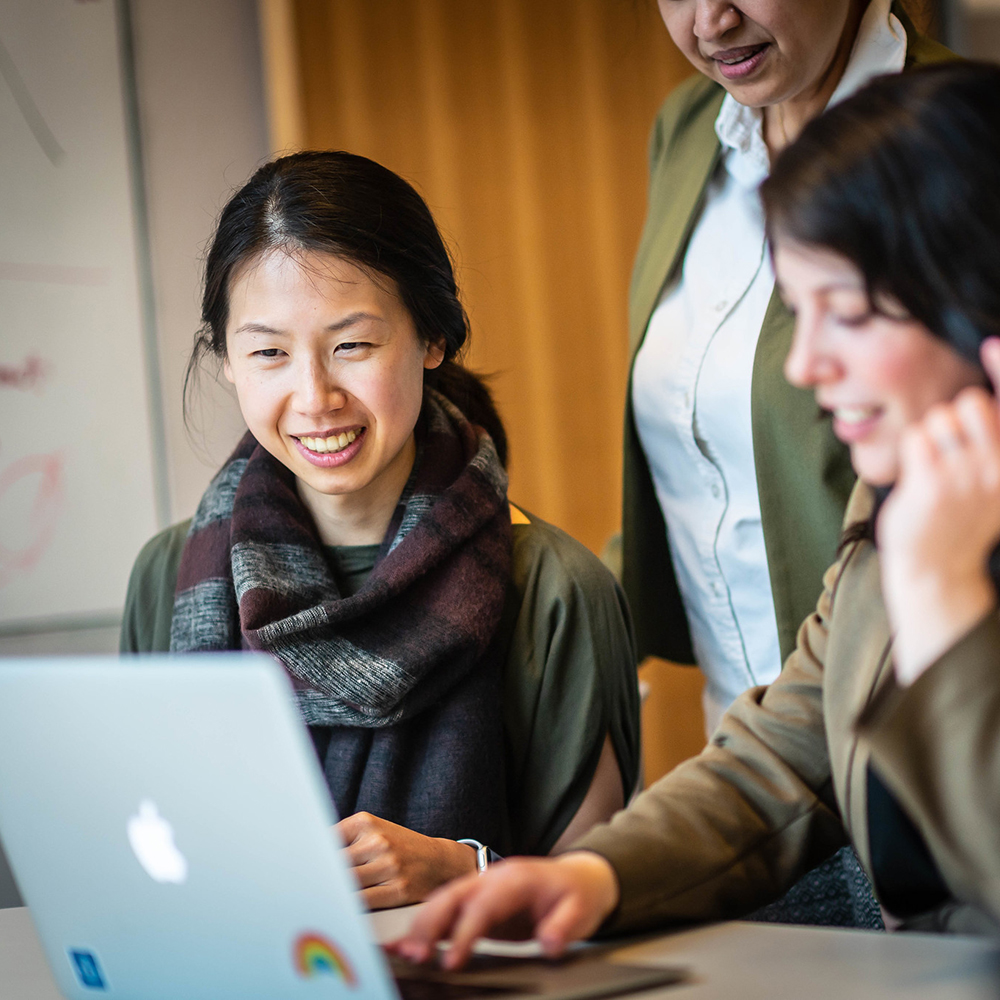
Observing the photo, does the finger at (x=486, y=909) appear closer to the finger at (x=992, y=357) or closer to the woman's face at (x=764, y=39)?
the finger at (x=992, y=357)

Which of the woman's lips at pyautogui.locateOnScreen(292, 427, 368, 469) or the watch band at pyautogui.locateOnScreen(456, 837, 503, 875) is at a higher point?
the woman's lips at pyautogui.locateOnScreen(292, 427, 368, 469)

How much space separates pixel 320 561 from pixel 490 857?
1.34ft

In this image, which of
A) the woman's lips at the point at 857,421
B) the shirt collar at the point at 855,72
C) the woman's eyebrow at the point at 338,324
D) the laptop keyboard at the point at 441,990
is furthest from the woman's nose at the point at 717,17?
the laptop keyboard at the point at 441,990

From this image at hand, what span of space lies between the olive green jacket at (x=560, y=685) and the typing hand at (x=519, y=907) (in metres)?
0.52

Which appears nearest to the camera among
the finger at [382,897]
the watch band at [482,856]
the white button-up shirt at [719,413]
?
the finger at [382,897]

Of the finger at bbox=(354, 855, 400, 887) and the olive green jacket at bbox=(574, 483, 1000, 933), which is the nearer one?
the olive green jacket at bbox=(574, 483, 1000, 933)

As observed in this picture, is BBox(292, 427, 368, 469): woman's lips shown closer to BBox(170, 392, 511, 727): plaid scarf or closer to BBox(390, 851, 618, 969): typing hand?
BBox(170, 392, 511, 727): plaid scarf

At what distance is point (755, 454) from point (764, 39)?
489mm

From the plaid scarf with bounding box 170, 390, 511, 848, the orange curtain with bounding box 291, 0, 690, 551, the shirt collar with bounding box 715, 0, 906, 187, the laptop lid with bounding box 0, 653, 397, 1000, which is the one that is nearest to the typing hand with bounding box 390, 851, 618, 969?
the laptop lid with bounding box 0, 653, 397, 1000

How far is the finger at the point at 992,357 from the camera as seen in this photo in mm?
700

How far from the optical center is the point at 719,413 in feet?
4.93

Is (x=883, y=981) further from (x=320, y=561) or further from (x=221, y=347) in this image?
(x=221, y=347)

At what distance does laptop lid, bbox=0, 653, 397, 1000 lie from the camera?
0.58m

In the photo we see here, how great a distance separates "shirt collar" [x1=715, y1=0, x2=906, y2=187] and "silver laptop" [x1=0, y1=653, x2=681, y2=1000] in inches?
41.2
